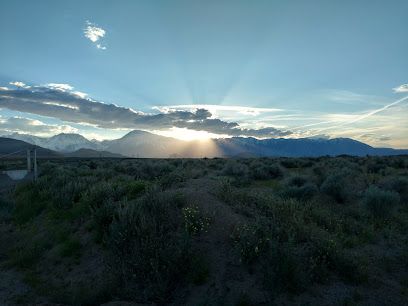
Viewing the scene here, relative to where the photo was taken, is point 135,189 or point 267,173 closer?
point 135,189

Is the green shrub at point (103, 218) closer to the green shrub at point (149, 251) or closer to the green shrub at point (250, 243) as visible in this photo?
the green shrub at point (149, 251)

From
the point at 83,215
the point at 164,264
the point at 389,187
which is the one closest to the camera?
the point at 164,264

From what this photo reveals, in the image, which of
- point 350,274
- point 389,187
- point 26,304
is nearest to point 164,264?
point 26,304

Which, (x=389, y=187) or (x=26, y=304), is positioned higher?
(x=389, y=187)

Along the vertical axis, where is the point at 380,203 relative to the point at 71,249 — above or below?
above

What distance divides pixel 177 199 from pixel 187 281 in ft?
8.65

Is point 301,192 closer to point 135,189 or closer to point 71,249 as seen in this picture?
point 135,189

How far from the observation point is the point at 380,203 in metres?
11.1

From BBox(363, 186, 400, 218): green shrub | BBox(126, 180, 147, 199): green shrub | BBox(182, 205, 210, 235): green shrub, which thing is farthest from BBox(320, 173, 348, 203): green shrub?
BBox(182, 205, 210, 235): green shrub

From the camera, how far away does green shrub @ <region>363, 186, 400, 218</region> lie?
1097 cm

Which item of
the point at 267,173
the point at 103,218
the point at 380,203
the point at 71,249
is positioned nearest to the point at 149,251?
the point at 103,218

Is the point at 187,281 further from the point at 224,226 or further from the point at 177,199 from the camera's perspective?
the point at 177,199

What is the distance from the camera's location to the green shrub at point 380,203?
11.0 metres

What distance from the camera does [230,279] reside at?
6.10 m
